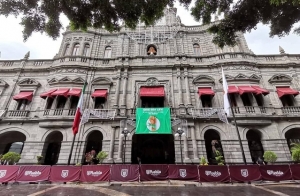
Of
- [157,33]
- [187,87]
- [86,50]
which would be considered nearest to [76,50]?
[86,50]

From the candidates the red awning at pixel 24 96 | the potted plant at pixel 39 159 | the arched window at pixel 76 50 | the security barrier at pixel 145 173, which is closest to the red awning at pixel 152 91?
the security barrier at pixel 145 173

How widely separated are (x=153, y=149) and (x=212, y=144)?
216 inches

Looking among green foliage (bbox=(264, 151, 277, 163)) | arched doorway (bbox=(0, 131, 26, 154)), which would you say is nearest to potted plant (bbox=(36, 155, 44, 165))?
arched doorway (bbox=(0, 131, 26, 154))

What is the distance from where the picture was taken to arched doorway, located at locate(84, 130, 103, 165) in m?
15.2

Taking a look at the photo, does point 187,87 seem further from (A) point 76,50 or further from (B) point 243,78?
(A) point 76,50

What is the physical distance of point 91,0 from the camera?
22.9 feet

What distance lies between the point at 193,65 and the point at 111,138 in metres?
11.4

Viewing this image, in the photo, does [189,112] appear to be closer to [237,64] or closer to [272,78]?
[237,64]

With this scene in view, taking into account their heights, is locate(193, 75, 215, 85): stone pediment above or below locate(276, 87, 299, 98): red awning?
above

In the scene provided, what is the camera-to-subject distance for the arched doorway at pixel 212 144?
1437 centimetres

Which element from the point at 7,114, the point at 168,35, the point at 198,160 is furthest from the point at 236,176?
the point at 7,114

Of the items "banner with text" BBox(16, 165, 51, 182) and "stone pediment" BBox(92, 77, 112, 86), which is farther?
"stone pediment" BBox(92, 77, 112, 86)

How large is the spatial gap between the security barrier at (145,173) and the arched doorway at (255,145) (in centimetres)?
540

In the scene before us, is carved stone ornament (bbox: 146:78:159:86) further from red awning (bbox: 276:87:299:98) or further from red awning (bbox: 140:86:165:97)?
red awning (bbox: 276:87:299:98)
